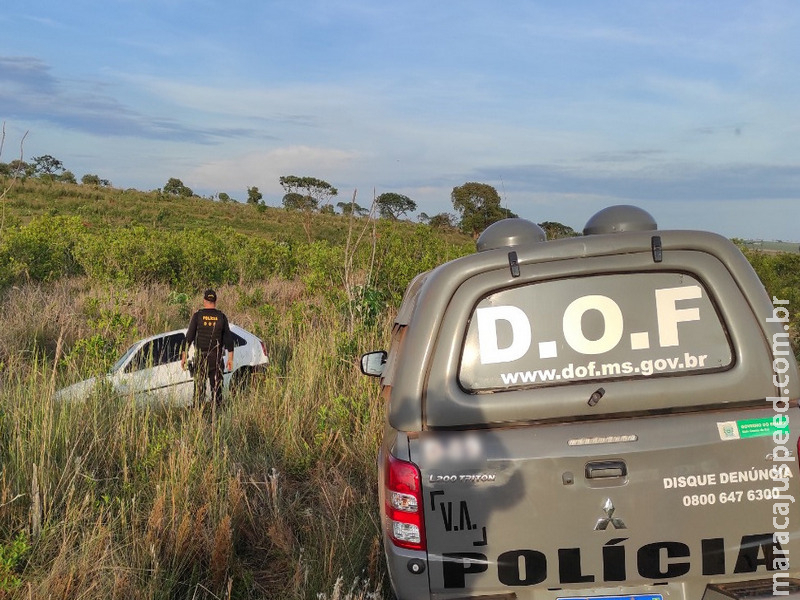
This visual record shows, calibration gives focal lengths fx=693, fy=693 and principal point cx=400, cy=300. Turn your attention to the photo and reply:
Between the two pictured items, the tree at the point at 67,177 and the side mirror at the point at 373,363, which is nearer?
the side mirror at the point at 373,363

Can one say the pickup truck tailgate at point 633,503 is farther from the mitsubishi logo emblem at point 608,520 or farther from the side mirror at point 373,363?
the side mirror at point 373,363

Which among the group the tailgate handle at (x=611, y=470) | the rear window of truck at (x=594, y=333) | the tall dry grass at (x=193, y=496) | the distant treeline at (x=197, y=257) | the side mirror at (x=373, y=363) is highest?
the distant treeline at (x=197, y=257)

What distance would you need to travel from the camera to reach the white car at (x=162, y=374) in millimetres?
5934

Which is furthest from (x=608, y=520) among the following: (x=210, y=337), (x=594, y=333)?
(x=210, y=337)

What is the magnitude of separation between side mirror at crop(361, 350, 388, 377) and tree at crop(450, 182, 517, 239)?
285 inches

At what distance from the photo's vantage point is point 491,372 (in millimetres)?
2537

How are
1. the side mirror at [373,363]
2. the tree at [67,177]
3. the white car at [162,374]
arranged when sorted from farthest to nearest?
the tree at [67,177] < the white car at [162,374] < the side mirror at [373,363]

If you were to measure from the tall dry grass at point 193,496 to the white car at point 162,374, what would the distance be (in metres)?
0.15

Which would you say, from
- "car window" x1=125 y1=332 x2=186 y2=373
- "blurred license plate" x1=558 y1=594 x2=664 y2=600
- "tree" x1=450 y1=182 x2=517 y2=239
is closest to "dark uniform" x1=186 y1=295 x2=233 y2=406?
"car window" x1=125 y1=332 x2=186 y2=373

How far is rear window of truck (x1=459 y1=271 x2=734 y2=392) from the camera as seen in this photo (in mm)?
2502

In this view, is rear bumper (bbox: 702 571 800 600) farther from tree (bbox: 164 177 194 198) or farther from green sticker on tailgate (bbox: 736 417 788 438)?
tree (bbox: 164 177 194 198)

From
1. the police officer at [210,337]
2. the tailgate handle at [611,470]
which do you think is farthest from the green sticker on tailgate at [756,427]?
the police officer at [210,337]

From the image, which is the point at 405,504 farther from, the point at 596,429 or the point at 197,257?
the point at 197,257

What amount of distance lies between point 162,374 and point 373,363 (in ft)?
12.8
